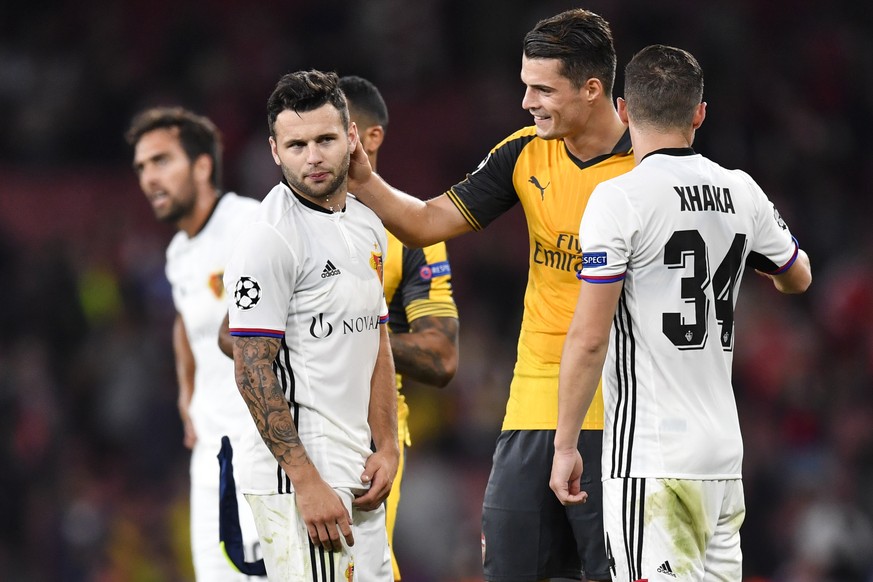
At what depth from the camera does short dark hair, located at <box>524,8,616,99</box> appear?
436cm

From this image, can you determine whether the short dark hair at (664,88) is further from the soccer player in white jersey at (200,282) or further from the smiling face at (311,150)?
the soccer player in white jersey at (200,282)

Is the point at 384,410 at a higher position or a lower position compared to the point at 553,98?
lower

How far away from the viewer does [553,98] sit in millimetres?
4375

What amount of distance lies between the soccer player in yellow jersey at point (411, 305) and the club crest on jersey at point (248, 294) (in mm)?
1306

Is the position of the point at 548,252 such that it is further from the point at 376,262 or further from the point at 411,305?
the point at 411,305

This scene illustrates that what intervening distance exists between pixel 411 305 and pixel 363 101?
90 centimetres

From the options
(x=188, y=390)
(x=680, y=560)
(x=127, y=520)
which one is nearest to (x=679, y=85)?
(x=680, y=560)

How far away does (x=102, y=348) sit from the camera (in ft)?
37.9

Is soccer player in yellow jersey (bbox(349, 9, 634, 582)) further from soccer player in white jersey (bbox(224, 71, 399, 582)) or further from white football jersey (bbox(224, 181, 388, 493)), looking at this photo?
white football jersey (bbox(224, 181, 388, 493))

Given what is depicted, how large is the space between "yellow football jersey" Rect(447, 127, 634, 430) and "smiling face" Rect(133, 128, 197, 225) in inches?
80.2

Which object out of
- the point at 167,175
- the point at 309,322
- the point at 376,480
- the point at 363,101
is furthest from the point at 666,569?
the point at 167,175

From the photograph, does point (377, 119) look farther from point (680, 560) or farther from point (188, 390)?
point (680, 560)

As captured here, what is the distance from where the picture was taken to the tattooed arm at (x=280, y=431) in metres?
3.76

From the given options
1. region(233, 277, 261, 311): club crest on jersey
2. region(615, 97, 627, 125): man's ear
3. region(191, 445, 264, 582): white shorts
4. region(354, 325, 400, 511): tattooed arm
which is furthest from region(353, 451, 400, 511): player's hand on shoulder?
region(191, 445, 264, 582): white shorts
